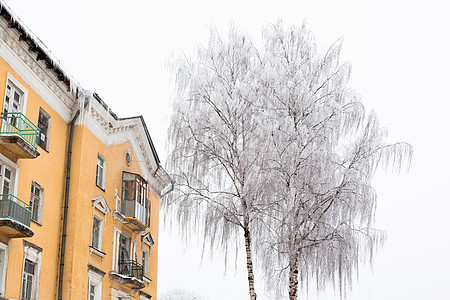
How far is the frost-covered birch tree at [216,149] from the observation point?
22.4 meters

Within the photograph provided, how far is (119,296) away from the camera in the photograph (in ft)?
85.3

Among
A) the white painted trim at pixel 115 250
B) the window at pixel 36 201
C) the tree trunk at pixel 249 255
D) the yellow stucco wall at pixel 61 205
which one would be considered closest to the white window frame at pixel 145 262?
the yellow stucco wall at pixel 61 205

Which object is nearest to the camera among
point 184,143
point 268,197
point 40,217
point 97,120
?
point 40,217

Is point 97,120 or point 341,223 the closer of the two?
point 341,223

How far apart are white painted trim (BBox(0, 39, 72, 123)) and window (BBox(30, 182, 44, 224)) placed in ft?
10.4

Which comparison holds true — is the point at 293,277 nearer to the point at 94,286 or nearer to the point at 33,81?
the point at 94,286

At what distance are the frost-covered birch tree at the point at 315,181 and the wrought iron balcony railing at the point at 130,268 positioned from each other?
22.6 ft

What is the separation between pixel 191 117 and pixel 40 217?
22.1ft

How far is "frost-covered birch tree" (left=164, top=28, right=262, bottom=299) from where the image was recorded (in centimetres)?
2241

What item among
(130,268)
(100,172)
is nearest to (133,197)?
(100,172)

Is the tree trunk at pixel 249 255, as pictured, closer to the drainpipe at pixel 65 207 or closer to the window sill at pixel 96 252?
the window sill at pixel 96 252

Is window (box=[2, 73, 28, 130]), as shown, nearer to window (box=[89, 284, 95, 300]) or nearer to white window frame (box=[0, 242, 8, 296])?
white window frame (box=[0, 242, 8, 296])

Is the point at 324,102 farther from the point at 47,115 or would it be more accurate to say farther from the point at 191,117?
the point at 47,115

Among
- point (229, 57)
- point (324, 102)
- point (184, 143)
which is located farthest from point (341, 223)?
point (229, 57)
